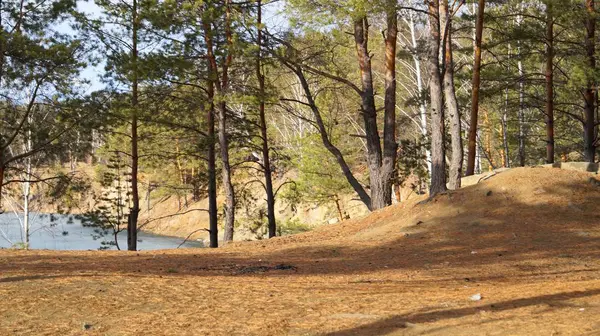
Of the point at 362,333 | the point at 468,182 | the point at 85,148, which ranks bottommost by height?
the point at 362,333

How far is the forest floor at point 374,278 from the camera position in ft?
20.2

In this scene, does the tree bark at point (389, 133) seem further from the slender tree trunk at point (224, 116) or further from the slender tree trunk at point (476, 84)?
the slender tree trunk at point (224, 116)

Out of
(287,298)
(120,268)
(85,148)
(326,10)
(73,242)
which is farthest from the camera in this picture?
(73,242)

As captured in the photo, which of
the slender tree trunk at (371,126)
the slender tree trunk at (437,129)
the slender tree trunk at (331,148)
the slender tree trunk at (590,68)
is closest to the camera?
the slender tree trunk at (437,129)

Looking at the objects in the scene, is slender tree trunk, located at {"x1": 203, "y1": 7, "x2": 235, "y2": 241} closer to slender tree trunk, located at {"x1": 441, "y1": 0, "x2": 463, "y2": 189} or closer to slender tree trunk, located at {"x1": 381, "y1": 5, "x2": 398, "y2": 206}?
slender tree trunk, located at {"x1": 381, "y1": 5, "x2": 398, "y2": 206}

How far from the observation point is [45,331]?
6105mm

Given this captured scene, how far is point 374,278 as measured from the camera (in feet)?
30.8

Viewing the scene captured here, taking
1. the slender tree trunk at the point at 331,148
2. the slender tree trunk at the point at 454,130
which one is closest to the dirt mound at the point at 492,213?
the slender tree trunk at the point at 454,130

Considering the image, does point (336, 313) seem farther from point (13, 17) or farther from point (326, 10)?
point (13, 17)

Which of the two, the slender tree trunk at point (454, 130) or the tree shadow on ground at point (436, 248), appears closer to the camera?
the tree shadow on ground at point (436, 248)

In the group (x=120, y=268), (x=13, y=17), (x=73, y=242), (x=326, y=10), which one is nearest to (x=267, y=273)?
(x=120, y=268)

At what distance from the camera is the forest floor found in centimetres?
617

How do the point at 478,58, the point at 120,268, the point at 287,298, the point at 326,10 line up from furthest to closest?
the point at 478,58 → the point at 326,10 → the point at 120,268 → the point at 287,298

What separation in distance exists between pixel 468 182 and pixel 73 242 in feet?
77.5
